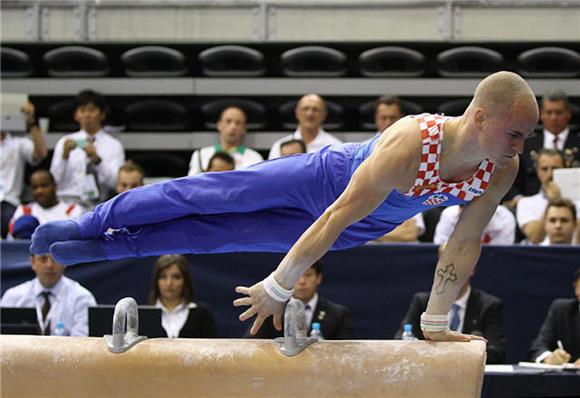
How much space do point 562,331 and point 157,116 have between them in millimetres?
5165

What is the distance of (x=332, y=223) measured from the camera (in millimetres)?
3611

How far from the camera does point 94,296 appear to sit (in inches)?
298

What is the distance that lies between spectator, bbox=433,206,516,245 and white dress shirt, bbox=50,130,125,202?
288 centimetres

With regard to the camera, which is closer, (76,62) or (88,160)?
(88,160)

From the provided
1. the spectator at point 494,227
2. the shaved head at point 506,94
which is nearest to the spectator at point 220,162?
the spectator at point 494,227

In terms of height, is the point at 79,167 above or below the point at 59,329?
above

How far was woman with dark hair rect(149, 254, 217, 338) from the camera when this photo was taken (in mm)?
6594

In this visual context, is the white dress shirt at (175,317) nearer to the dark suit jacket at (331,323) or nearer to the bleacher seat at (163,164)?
the dark suit jacket at (331,323)

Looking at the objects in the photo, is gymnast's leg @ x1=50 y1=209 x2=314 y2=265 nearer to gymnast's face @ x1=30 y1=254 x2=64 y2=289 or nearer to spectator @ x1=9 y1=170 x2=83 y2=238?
gymnast's face @ x1=30 y1=254 x2=64 y2=289

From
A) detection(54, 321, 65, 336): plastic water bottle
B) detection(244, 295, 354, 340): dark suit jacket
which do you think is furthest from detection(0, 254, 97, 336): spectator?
detection(244, 295, 354, 340): dark suit jacket

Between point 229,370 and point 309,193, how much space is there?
35.9 inches

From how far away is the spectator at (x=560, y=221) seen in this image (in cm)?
729

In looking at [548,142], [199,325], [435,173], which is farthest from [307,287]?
[435,173]

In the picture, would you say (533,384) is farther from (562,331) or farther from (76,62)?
(76,62)
